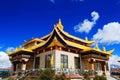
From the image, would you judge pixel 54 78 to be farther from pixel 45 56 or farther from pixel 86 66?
pixel 86 66

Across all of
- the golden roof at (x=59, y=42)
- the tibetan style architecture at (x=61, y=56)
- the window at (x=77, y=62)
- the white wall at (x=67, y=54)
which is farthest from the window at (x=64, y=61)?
the window at (x=77, y=62)

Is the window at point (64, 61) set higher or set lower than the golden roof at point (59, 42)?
lower

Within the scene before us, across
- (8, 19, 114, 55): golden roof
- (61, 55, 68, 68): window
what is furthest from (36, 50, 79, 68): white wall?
(8, 19, 114, 55): golden roof

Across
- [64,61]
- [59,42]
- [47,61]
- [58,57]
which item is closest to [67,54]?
[64,61]

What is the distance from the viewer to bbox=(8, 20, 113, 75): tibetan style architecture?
1859cm

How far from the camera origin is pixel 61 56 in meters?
19.0

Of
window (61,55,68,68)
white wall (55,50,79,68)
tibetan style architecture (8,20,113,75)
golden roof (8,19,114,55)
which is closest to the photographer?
white wall (55,50,79,68)

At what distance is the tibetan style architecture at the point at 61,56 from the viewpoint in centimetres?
1859

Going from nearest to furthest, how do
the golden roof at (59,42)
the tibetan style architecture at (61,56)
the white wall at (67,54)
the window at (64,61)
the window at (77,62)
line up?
the white wall at (67,54) → the tibetan style architecture at (61,56) → the golden roof at (59,42) → the window at (64,61) → the window at (77,62)

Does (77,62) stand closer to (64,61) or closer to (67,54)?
(67,54)

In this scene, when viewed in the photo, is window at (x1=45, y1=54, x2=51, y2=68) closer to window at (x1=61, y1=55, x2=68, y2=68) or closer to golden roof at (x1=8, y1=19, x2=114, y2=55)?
golden roof at (x1=8, y1=19, x2=114, y2=55)

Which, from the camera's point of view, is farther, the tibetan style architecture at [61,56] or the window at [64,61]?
the window at [64,61]

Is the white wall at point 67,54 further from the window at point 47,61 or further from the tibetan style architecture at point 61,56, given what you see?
the window at point 47,61

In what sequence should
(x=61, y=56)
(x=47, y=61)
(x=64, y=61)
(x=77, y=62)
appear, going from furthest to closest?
1. (x=77, y=62)
2. (x=47, y=61)
3. (x=64, y=61)
4. (x=61, y=56)
